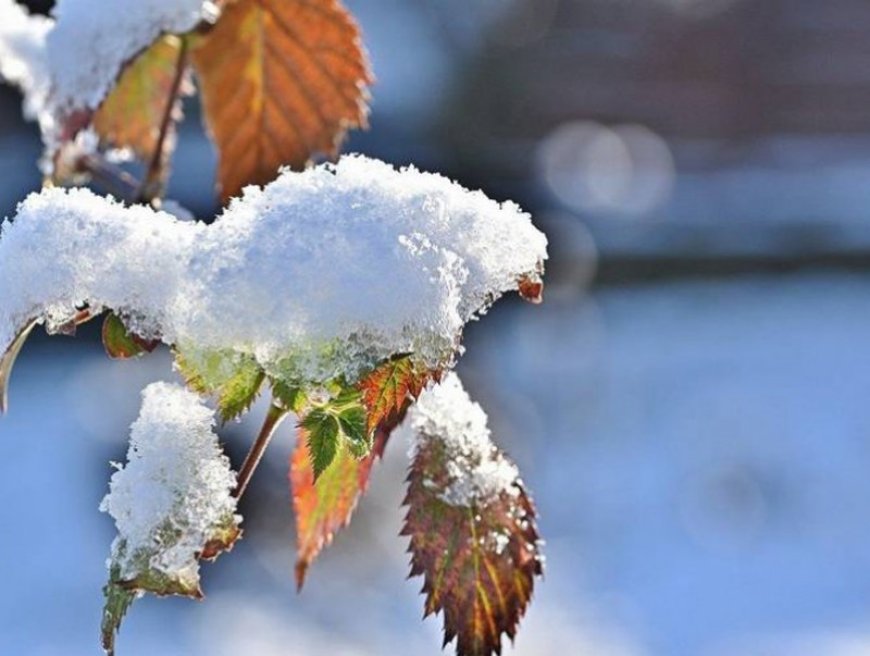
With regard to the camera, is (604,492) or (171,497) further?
(604,492)

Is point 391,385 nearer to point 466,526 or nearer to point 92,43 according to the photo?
point 466,526

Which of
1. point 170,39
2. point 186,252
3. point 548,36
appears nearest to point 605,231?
point 548,36

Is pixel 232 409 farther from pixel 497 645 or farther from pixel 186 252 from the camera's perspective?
pixel 497 645

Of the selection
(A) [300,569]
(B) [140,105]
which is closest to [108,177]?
(B) [140,105]

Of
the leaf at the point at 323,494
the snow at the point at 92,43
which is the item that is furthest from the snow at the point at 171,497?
the snow at the point at 92,43

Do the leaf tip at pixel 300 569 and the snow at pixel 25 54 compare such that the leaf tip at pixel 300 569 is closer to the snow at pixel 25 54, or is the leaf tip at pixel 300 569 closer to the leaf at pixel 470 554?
the leaf at pixel 470 554
